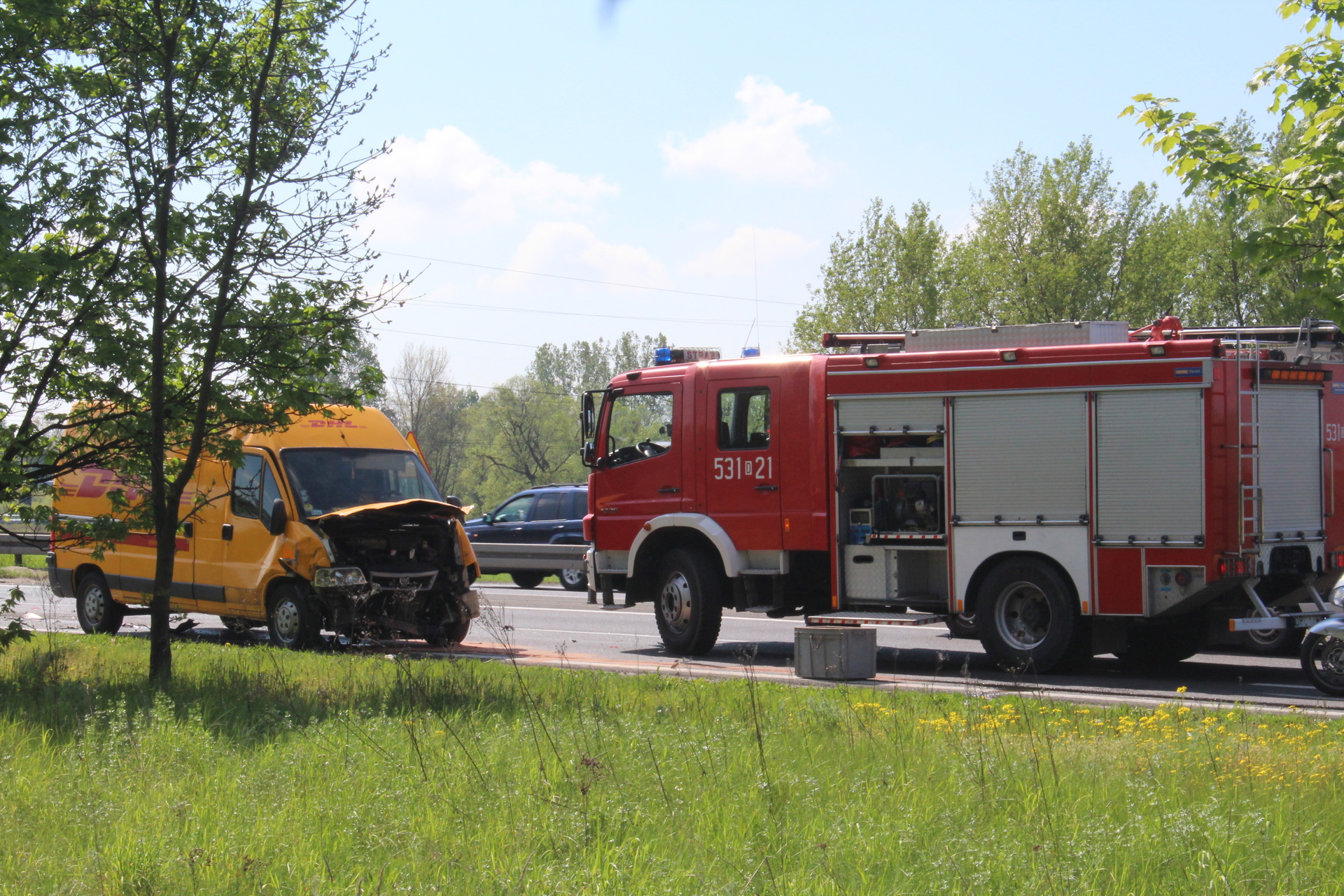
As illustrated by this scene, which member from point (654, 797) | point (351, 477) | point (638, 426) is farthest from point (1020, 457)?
point (351, 477)

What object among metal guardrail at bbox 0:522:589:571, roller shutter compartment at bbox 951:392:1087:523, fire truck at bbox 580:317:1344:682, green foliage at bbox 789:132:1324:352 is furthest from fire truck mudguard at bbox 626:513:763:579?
green foliage at bbox 789:132:1324:352

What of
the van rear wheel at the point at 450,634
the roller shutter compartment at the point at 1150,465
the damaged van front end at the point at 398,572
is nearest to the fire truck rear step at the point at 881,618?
the roller shutter compartment at the point at 1150,465

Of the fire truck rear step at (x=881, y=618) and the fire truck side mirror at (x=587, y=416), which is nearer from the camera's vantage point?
the fire truck rear step at (x=881, y=618)

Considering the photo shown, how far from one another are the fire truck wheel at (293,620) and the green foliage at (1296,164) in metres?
9.11

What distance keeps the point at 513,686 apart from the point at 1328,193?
281 inches

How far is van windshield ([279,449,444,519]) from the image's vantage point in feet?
43.8

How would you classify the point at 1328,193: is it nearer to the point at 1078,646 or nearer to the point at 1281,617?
the point at 1281,617

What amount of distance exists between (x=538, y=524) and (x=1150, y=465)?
52.4 feet

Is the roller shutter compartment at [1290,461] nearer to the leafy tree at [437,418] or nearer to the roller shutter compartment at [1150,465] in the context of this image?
the roller shutter compartment at [1150,465]

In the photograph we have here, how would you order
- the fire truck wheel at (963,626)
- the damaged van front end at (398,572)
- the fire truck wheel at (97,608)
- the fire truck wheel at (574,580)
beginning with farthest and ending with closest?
the fire truck wheel at (574,580) → the fire truck wheel at (97,608) → the damaged van front end at (398,572) → the fire truck wheel at (963,626)

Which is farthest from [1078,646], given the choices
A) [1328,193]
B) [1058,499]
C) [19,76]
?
[19,76]

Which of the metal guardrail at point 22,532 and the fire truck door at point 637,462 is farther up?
the fire truck door at point 637,462

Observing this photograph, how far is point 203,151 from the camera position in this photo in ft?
31.0

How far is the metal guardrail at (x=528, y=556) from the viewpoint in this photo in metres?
23.5
